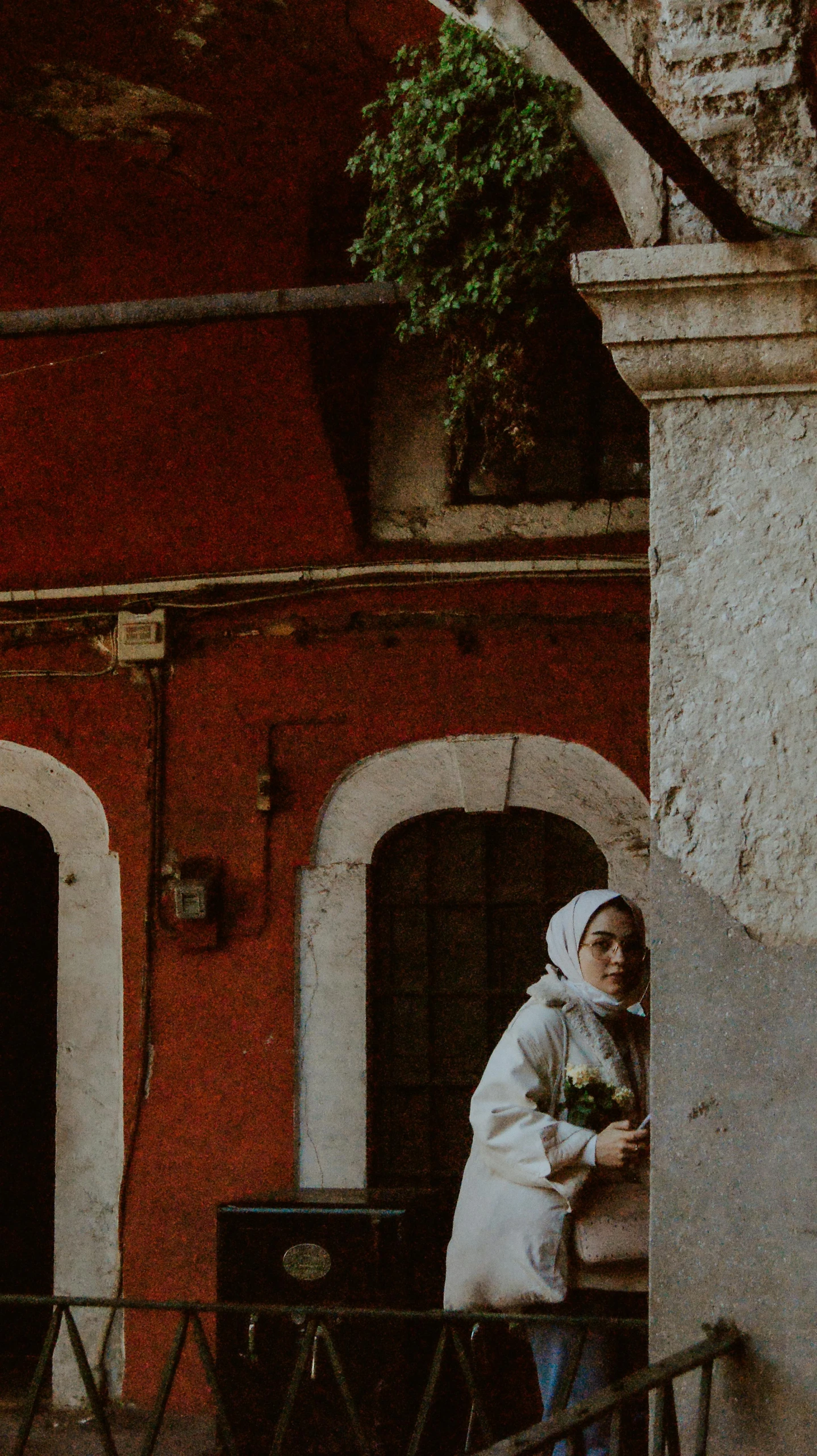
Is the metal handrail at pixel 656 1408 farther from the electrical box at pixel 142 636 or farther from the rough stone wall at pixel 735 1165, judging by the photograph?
the electrical box at pixel 142 636

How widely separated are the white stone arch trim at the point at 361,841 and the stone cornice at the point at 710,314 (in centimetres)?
311

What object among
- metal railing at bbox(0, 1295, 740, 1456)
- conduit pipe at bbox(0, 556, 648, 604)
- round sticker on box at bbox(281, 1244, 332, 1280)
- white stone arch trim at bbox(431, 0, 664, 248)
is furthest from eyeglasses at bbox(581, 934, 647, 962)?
conduit pipe at bbox(0, 556, 648, 604)

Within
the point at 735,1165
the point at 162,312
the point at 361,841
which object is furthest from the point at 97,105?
the point at 735,1165

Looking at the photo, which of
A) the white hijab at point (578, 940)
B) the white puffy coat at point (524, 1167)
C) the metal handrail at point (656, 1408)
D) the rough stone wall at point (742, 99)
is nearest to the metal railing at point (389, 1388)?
the metal handrail at point (656, 1408)

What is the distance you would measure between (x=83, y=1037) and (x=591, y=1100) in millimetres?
3099

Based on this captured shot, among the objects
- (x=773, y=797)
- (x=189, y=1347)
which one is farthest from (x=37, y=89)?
(x=189, y=1347)

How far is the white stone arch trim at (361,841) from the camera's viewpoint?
18.4 ft

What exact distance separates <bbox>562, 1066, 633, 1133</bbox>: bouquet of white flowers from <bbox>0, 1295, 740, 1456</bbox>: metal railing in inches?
16.5

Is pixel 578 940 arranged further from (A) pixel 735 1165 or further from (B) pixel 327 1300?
(B) pixel 327 1300

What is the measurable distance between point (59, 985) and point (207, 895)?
2.55 ft

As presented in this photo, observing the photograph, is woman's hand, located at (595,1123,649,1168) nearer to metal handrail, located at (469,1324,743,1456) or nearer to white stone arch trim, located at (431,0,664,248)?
metal handrail, located at (469,1324,743,1456)

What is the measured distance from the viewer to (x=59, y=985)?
19.8 feet

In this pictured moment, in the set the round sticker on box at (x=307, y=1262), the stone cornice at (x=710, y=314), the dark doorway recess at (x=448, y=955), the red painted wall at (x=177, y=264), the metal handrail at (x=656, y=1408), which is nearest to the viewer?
the metal handrail at (x=656, y=1408)

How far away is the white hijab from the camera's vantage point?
3.56m
